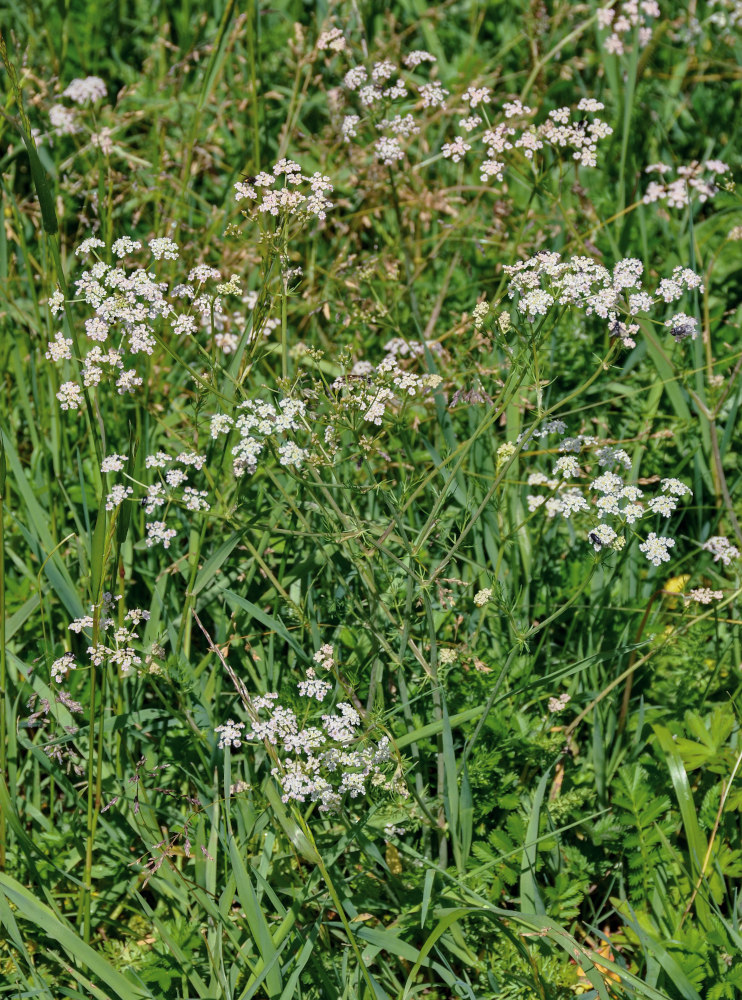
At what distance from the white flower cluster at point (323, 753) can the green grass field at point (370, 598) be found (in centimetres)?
1

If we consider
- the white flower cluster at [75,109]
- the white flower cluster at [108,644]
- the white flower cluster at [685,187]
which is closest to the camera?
the white flower cluster at [108,644]

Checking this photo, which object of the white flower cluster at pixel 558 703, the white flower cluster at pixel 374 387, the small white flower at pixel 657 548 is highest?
the white flower cluster at pixel 374 387

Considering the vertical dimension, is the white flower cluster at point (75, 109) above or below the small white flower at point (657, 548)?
above

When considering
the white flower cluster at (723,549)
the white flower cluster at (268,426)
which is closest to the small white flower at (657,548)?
the white flower cluster at (723,549)

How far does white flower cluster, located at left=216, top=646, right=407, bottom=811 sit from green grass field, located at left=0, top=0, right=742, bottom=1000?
1cm

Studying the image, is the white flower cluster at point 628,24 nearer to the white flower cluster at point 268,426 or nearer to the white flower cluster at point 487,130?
the white flower cluster at point 487,130

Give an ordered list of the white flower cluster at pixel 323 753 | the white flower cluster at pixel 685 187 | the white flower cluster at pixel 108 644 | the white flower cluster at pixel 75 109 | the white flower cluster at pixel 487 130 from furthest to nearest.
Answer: the white flower cluster at pixel 75 109 → the white flower cluster at pixel 685 187 → the white flower cluster at pixel 487 130 → the white flower cluster at pixel 108 644 → the white flower cluster at pixel 323 753

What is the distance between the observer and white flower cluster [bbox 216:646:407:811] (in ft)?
6.56

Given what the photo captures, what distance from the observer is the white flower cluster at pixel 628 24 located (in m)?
3.59

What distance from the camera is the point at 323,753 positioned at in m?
2.05

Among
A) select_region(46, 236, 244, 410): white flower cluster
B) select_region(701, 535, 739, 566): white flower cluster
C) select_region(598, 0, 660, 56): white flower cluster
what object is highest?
select_region(598, 0, 660, 56): white flower cluster

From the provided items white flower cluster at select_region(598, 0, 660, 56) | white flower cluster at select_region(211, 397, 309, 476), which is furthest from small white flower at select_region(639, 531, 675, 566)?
white flower cluster at select_region(598, 0, 660, 56)

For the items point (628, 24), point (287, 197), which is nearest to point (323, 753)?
point (287, 197)

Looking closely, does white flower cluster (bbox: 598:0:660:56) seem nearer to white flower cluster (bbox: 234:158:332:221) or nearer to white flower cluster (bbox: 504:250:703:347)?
white flower cluster (bbox: 504:250:703:347)
